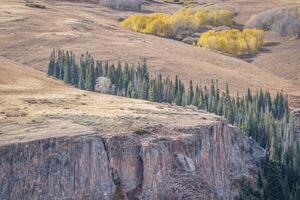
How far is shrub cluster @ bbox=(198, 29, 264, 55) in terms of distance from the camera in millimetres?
175875

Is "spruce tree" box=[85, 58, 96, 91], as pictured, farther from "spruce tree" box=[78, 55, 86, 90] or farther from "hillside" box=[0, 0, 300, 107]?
"hillside" box=[0, 0, 300, 107]

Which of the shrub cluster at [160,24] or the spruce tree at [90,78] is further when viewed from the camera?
the shrub cluster at [160,24]

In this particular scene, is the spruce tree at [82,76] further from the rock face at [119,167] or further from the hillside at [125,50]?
the rock face at [119,167]

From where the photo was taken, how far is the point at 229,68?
152 meters

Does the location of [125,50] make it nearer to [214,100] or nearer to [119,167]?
[214,100]

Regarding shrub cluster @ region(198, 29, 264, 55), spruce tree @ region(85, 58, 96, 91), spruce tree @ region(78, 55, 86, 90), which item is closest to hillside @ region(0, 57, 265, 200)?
spruce tree @ region(85, 58, 96, 91)

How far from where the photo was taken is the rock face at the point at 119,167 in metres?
63.5

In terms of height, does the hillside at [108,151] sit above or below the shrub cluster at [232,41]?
above

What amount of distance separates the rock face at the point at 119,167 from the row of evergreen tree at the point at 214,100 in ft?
64.5

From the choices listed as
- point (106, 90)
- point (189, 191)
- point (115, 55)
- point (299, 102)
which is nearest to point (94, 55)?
point (115, 55)

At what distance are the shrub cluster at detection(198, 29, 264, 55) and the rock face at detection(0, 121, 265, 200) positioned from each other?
98.8 m

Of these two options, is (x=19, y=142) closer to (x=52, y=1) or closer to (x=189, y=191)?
(x=189, y=191)

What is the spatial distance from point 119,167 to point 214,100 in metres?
43.9

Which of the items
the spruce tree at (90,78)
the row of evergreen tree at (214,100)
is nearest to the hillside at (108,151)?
the row of evergreen tree at (214,100)
